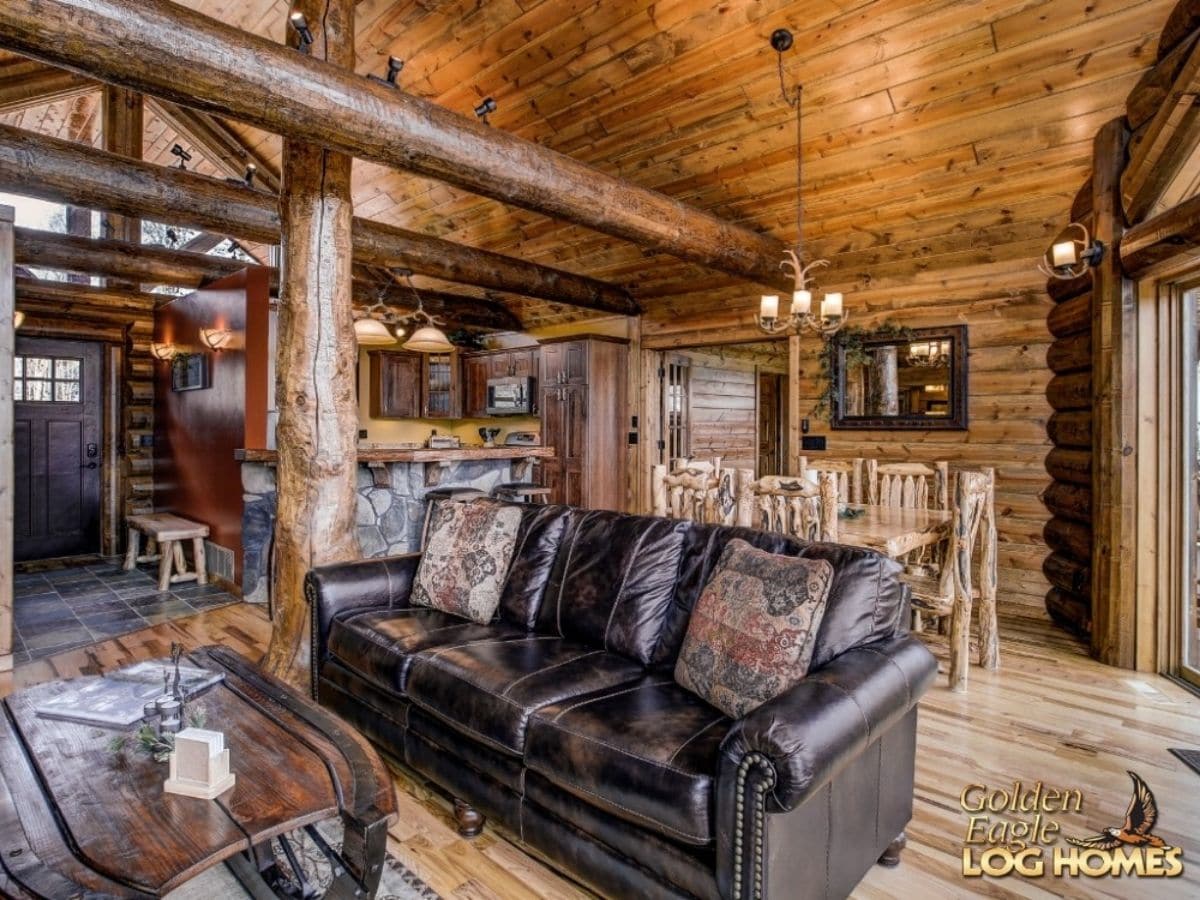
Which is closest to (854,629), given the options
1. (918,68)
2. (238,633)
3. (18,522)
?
(918,68)

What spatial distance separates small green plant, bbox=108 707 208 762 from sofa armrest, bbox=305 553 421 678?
1079 mm

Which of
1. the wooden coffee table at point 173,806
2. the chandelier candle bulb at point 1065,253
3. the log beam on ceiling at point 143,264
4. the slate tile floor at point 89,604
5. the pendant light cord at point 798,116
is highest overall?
the pendant light cord at point 798,116

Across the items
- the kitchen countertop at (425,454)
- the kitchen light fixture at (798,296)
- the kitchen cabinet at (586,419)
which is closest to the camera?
the kitchen light fixture at (798,296)

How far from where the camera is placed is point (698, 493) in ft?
11.9

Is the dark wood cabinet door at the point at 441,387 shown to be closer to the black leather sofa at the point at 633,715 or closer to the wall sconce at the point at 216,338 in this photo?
the wall sconce at the point at 216,338

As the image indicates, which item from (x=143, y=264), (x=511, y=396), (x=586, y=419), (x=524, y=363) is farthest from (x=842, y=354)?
(x=143, y=264)

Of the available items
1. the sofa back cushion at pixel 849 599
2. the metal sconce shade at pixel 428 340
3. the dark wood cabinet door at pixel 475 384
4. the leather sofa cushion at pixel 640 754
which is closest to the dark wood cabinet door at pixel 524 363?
the dark wood cabinet door at pixel 475 384

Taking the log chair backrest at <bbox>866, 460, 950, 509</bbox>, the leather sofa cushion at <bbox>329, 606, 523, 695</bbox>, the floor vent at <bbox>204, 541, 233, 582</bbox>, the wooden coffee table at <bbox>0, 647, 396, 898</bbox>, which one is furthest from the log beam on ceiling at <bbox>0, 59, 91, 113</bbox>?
the log chair backrest at <bbox>866, 460, 950, 509</bbox>

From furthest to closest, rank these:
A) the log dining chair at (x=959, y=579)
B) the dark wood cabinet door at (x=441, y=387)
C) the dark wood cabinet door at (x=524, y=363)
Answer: the dark wood cabinet door at (x=441, y=387) → the dark wood cabinet door at (x=524, y=363) → the log dining chair at (x=959, y=579)

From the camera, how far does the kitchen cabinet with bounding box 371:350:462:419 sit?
8703 mm

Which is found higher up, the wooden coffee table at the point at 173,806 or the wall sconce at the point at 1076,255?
the wall sconce at the point at 1076,255

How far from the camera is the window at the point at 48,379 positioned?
6.46 metres

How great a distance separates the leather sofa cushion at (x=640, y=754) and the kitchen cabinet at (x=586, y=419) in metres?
4.94

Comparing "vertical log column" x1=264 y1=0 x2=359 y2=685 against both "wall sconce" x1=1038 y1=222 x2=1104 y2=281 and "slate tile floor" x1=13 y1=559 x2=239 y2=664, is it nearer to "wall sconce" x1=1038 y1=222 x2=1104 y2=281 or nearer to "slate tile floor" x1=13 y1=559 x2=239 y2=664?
"slate tile floor" x1=13 y1=559 x2=239 y2=664
